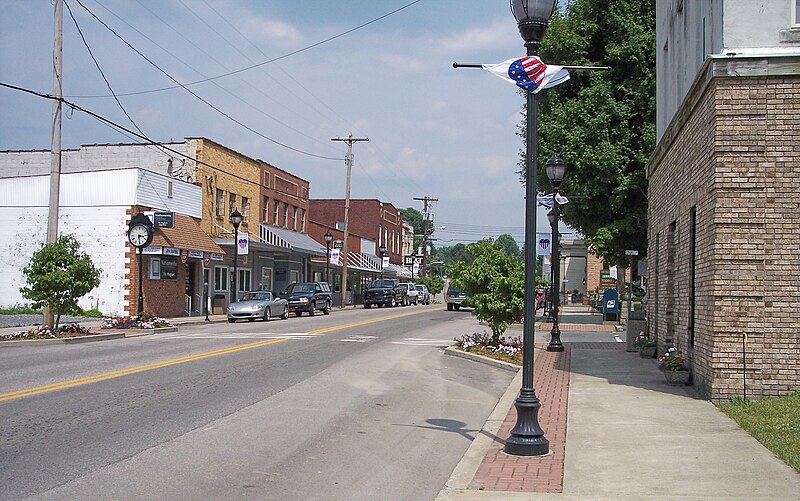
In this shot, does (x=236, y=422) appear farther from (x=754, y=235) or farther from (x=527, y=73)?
(x=754, y=235)

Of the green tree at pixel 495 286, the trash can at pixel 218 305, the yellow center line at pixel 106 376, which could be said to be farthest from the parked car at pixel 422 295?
the yellow center line at pixel 106 376

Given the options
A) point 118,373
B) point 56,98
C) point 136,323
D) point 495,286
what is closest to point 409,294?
point 136,323

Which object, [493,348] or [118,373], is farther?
[493,348]

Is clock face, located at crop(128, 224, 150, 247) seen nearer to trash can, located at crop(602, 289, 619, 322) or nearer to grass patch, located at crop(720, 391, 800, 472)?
trash can, located at crop(602, 289, 619, 322)

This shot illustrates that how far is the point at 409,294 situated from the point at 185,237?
99.1ft

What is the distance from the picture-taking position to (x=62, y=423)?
9859 mm

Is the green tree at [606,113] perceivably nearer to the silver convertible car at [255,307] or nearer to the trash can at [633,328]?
the trash can at [633,328]

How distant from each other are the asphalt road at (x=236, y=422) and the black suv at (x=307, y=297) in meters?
22.0

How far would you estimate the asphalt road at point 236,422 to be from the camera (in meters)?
7.35

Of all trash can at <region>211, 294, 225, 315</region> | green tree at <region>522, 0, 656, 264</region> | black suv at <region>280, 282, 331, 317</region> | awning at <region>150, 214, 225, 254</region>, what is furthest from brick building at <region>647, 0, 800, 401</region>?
trash can at <region>211, 294, 225, 315</region>

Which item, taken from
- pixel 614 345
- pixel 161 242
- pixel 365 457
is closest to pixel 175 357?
pixel 365 457

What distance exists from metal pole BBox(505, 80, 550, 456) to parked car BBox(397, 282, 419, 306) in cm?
5151

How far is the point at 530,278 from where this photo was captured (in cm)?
848

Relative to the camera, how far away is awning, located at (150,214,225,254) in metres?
34.5
